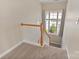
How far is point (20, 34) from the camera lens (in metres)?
3.44

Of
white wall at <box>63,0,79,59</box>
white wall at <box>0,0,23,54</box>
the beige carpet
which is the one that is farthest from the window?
white wall at <box>63,0,79,59</box>

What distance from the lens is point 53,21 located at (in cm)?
647

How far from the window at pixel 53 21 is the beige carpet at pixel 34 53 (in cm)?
334

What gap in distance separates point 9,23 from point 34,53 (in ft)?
3.13

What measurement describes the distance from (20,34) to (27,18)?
25.4 inches

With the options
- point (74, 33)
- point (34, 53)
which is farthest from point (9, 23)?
point (74, 33)

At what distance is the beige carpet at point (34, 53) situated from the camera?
8.70 feet

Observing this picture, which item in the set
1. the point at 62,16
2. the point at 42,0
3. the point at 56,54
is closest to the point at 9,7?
the point at 56,54

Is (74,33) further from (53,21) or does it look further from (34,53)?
(53,21)

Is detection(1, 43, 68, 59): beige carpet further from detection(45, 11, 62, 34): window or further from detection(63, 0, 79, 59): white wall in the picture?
detection(45, 11, 62, 34): window

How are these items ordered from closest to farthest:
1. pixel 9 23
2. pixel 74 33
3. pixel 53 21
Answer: pixel 74 33
pixel 9 23
pixel 53 21

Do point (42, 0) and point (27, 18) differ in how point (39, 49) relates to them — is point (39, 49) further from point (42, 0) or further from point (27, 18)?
point (42, 0)

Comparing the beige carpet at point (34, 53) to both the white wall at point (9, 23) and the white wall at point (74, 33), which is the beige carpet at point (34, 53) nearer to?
the white wall at point (9, 23)

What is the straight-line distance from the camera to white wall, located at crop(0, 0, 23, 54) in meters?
2.57
